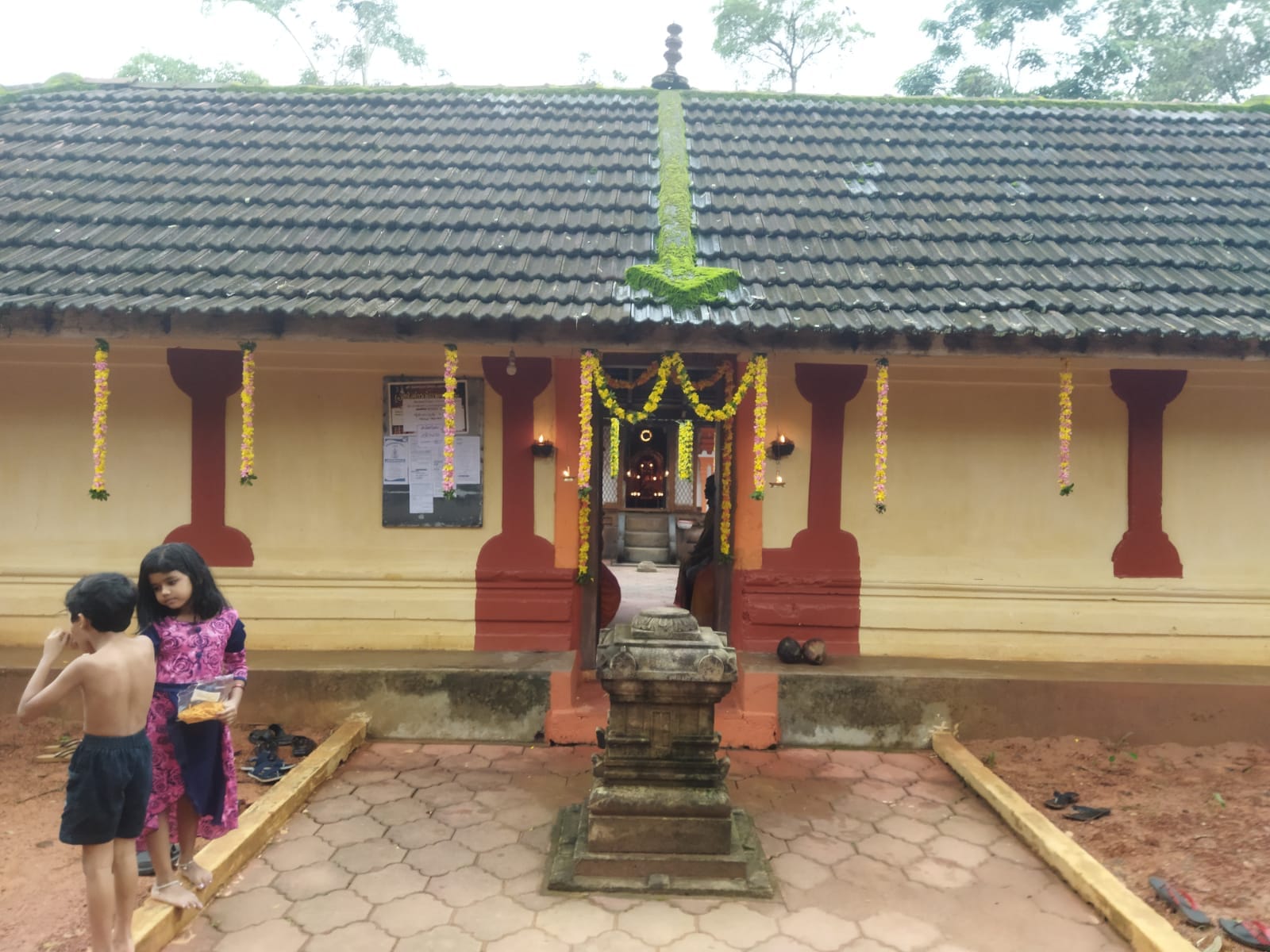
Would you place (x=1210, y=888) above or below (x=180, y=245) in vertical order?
below

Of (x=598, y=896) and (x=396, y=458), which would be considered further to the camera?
(x=396, y=458)

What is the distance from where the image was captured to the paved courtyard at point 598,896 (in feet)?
10.4

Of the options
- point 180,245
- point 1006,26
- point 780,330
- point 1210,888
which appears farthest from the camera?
point 1006,26

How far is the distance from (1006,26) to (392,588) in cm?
1946

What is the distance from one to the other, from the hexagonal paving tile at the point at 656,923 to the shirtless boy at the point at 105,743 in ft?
6.40

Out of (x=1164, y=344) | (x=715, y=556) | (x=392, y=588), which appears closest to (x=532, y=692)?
(x=392, y=588)

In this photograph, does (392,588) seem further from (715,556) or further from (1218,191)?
(1218,191)

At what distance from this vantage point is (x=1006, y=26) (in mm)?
17422

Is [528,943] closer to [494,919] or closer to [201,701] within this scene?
[494,919]

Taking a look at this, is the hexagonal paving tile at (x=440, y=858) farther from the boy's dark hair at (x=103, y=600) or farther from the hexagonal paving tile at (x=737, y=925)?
the boy's dark hair at (x=103, y=600)

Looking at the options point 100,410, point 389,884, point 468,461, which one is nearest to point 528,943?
point 389,884

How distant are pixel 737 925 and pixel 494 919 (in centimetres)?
108

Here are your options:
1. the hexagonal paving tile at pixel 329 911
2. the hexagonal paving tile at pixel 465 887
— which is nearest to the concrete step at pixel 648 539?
the hexagonal paving tile at pixel 465 887

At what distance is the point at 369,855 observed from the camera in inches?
150
